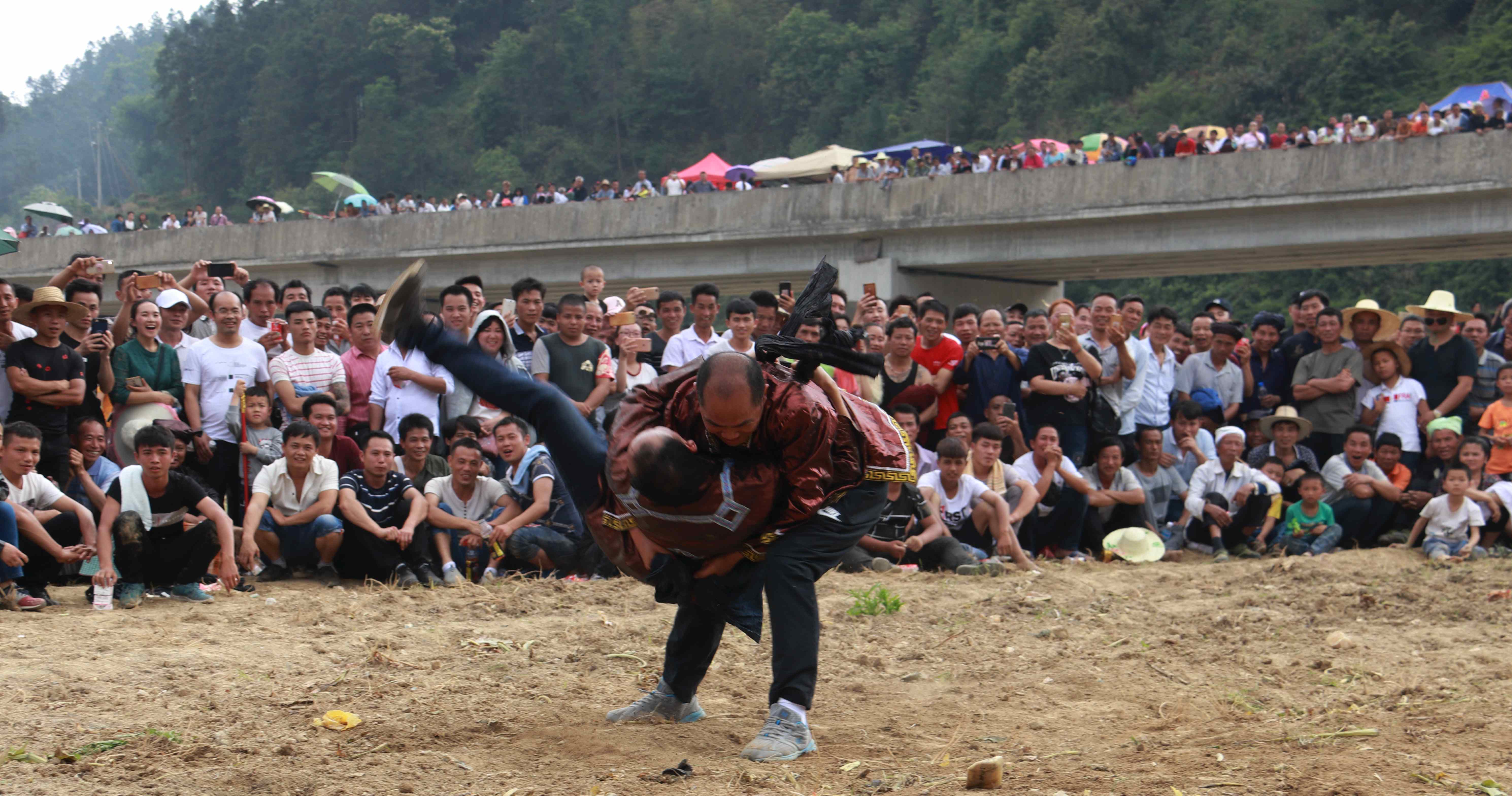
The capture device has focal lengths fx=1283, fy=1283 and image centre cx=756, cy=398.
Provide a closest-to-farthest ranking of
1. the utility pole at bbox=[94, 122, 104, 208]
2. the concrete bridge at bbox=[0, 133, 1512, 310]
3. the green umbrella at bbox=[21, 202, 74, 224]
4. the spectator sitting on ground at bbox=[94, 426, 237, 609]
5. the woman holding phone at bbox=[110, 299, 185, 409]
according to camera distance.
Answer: the spectator sitting on ground at bbox=[94, 426, 237, 609], the woman holding phone at bbox=[110, 299, 185, 409], the concrete bridge at bbox=[0, 133, 1512, 310], the green umbrella at bbox=[21, 202, 74, 224], the utility pole at bbox=[94, 122, 104, 208]

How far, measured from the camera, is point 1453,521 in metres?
9.24

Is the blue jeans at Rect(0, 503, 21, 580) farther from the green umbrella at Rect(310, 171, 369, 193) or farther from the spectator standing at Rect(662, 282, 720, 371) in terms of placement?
the green umbrella at Rect(310, 171, 369, 193)

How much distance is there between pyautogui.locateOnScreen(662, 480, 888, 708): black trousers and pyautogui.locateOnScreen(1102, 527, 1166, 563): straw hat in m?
5.30

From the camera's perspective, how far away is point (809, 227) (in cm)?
2592

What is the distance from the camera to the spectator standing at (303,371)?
8.42 m

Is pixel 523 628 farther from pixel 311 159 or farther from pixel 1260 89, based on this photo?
pixel 311 159

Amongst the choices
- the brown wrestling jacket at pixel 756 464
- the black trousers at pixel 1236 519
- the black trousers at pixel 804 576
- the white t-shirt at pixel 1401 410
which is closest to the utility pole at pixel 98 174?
the black trousers at pixel 1236 519

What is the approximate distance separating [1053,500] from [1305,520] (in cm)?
200

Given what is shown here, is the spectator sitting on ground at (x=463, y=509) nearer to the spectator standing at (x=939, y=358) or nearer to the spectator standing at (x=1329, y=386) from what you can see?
the spectator standing at (x=939, y=358)

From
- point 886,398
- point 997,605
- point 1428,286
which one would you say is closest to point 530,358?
point 886,398

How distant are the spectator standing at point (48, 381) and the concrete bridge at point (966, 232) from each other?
1879 cm

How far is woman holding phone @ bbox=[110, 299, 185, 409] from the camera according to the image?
7.93 meters

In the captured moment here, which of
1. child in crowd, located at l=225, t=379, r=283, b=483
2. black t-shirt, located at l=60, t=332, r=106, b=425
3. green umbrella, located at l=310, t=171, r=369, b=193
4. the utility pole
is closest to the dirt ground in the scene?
child in crowd, located at l=225, t=379, r=283, b=483

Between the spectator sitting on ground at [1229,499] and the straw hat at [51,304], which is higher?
the straw hat at [51,304]
